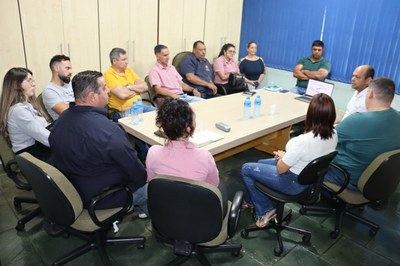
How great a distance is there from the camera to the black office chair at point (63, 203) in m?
1.61

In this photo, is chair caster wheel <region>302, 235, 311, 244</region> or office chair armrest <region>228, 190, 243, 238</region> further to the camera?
chair caster wheel <region>302, 235, 311, 244</region>

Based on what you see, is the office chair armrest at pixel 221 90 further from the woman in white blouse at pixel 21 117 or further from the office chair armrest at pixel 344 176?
the woman in white blouse at pixel 21 117

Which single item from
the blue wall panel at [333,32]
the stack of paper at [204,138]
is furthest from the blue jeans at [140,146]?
the blue wall panel at [333,32]

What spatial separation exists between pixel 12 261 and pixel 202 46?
3.33 m

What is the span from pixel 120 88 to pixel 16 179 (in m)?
1.44

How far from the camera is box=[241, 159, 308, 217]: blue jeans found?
2.11 metres

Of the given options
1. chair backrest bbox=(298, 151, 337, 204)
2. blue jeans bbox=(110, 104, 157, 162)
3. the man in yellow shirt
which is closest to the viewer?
chair backrest bbox=(298, 151, 337, 204)

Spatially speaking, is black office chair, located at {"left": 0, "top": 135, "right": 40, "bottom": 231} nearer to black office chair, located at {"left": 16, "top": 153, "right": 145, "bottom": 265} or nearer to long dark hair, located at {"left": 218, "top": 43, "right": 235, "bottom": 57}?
black office chair, located at {"left": 16, "top": 153, "right": 145, "bottom": 265}

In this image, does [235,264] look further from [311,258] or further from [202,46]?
[202,46]

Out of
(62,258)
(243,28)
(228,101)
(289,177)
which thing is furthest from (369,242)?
(243,28)

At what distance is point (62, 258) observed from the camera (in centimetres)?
198

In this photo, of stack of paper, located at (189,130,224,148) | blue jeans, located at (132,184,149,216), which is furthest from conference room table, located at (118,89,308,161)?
blue jeans, located at (132,184,149,216)

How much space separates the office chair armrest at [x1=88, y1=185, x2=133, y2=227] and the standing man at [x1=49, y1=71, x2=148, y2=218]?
5cm

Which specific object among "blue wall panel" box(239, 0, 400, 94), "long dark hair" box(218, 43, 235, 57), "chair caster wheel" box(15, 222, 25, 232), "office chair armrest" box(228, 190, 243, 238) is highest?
"blue wall panel" box(239, 0, 400, 94)
